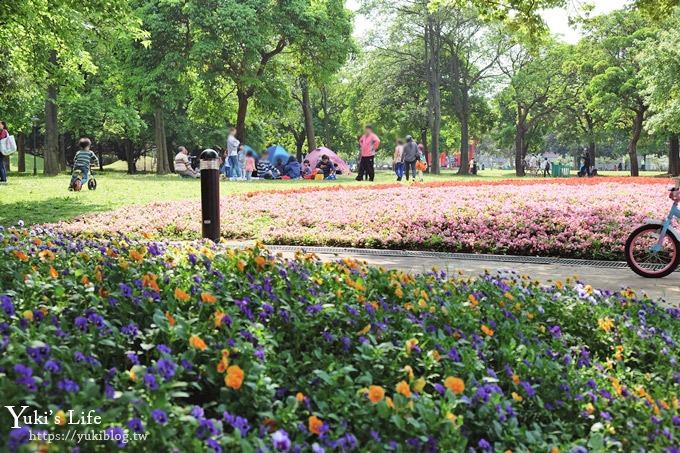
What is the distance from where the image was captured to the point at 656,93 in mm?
34781

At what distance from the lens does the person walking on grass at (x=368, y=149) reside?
24.6 meters

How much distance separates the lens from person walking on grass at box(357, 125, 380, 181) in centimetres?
2458

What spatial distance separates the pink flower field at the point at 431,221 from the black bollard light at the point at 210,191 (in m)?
1.83

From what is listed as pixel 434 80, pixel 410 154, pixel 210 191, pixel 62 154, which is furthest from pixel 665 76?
pixel 62 154

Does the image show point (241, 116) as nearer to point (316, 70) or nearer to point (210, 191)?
point (316, 70)

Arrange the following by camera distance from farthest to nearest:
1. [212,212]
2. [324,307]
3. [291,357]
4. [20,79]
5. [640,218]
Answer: [20,79] → [640,218] → [212,212] → [324,307] → [291,357]

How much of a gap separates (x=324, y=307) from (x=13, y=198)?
13558 millimetres

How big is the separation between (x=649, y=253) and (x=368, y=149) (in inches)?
701

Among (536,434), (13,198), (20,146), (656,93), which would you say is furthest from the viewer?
(20,146)

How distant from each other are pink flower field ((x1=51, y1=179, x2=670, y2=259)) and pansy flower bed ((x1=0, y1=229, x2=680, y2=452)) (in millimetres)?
4549

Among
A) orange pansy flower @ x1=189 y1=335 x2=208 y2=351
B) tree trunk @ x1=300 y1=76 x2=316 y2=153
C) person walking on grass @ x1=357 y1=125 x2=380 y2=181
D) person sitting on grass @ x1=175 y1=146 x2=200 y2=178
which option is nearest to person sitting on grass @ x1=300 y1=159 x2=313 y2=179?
person sitting on grass @ x1=175 y1=146 x2=200 y2=178

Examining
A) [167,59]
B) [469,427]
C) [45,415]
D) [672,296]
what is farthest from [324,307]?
[167,59]

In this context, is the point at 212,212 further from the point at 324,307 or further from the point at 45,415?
the point at 45,415

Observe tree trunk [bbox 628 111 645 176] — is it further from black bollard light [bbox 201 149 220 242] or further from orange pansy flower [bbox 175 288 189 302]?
orange pansy flower [bbox 175 288 189 302]
